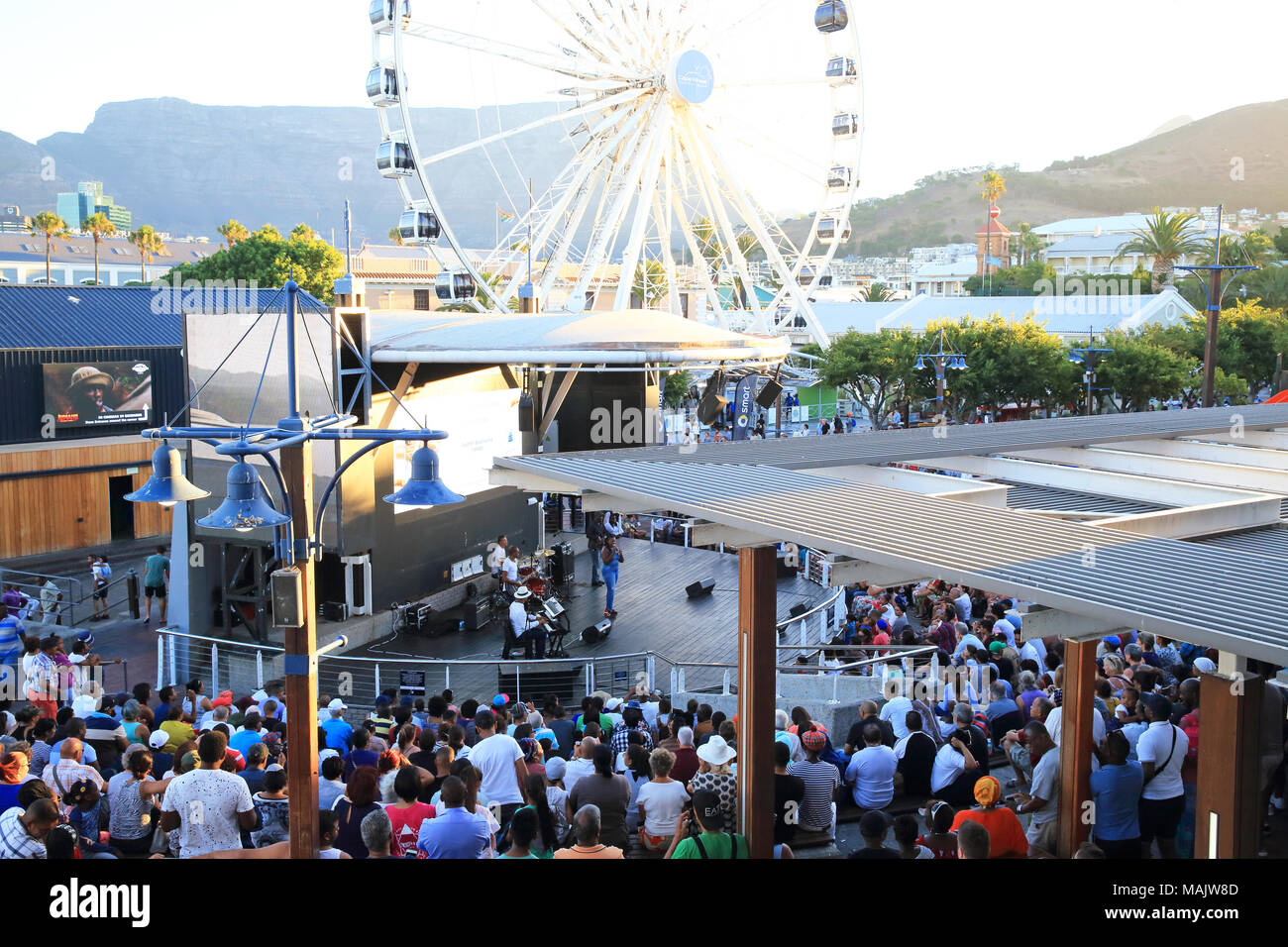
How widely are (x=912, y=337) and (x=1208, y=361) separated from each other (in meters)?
20.1

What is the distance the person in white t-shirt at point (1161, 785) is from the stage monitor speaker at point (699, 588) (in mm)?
11400

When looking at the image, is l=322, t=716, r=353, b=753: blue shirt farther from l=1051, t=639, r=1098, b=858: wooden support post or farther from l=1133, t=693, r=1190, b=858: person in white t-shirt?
l=1133, t=693, r=1190, b=858: person in white t-shirt

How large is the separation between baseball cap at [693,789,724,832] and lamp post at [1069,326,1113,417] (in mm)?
33869

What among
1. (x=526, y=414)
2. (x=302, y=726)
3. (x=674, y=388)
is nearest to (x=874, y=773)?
(x=302, y=726)

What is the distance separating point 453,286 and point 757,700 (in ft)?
79.7

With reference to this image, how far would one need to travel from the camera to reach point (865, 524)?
668 centimetres

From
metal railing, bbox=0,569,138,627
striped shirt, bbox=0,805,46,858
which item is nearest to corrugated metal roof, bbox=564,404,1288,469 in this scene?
striped shirt, bbox=0,805,46,858

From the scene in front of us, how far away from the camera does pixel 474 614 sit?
17359mm

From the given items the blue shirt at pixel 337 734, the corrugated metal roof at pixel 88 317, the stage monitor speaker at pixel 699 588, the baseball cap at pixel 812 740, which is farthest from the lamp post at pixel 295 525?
the corrugated metal roof at pixel 88 317

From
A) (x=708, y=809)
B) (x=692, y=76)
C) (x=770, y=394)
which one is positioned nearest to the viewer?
(x=708, y=809)

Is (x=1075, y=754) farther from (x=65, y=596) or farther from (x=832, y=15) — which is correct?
(x=832, y=15)

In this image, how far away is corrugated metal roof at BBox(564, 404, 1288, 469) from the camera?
1013 cm

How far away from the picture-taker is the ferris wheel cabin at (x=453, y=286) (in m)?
29.9
